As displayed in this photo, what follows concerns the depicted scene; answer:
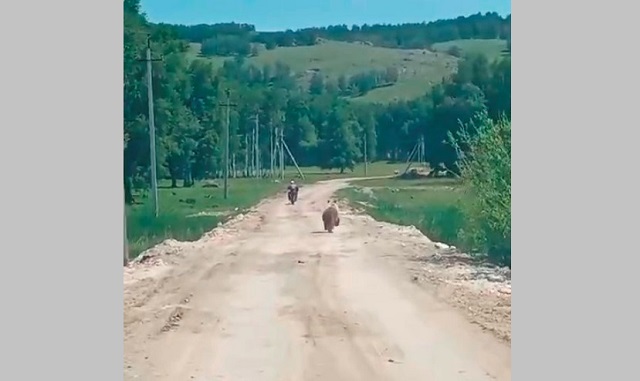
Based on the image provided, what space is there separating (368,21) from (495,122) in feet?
2.26

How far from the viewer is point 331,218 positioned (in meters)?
4.33

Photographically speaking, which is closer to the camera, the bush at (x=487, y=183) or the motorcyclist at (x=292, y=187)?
the bush at (x=487, y=183)

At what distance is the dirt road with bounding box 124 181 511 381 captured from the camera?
394 centimetres

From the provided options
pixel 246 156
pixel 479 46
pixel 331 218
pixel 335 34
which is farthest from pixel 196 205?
pixel 479 46

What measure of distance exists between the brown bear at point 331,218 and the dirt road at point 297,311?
0.10 feet

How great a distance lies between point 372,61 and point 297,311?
3.62 feet

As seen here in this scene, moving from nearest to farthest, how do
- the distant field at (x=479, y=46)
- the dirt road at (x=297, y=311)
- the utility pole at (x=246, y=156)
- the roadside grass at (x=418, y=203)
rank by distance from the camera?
the dirt road at (x=297, y=311) < the distant field at (x=479, y=46) < the roadside grass at (x=418, y=203) < the utility pole at (x=246, y=156)

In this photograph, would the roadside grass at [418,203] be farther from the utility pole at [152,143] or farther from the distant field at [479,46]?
the utility pole at [152,143]

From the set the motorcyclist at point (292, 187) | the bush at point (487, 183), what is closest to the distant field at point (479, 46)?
the bush at point (487, 183)

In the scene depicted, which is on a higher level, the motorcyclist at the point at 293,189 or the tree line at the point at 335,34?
the tree line at the point at 335,34

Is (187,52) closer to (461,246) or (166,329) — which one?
(166,329)

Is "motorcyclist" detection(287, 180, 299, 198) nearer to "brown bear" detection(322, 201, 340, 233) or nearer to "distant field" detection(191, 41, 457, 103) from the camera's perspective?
"brown bear" detection(322, 201, 340, 233)

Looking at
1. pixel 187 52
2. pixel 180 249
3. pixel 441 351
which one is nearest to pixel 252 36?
pixel 187 52

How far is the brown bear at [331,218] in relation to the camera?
4324mm
